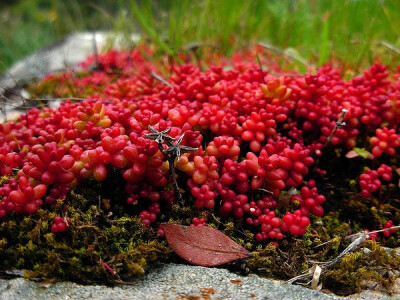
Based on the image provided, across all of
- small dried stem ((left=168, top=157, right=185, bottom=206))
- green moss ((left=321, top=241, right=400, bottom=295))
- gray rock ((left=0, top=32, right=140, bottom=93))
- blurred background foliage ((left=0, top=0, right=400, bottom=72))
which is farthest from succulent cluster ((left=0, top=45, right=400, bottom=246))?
gray rock ((left=0, top=32, right=140, bottom=93))

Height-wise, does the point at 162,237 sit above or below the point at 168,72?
below

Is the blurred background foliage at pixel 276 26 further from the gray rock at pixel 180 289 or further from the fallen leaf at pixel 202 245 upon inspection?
the gray rock at pixel 180 289

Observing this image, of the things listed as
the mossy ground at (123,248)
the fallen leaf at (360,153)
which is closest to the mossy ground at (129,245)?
the mossy ground at (123,248)

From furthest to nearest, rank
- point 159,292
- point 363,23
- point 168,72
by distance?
1. point 363,23
2. point 168,72
3. point 159,292

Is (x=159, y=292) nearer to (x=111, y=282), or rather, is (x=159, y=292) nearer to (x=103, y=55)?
(x=111, y=282)

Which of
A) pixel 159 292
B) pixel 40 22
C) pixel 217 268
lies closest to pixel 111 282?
pixel 159 292

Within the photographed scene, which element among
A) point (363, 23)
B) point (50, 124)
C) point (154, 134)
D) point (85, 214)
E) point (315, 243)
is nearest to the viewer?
point (154, 134)

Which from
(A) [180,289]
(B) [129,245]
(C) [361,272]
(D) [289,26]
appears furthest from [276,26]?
(A) [180,289]
